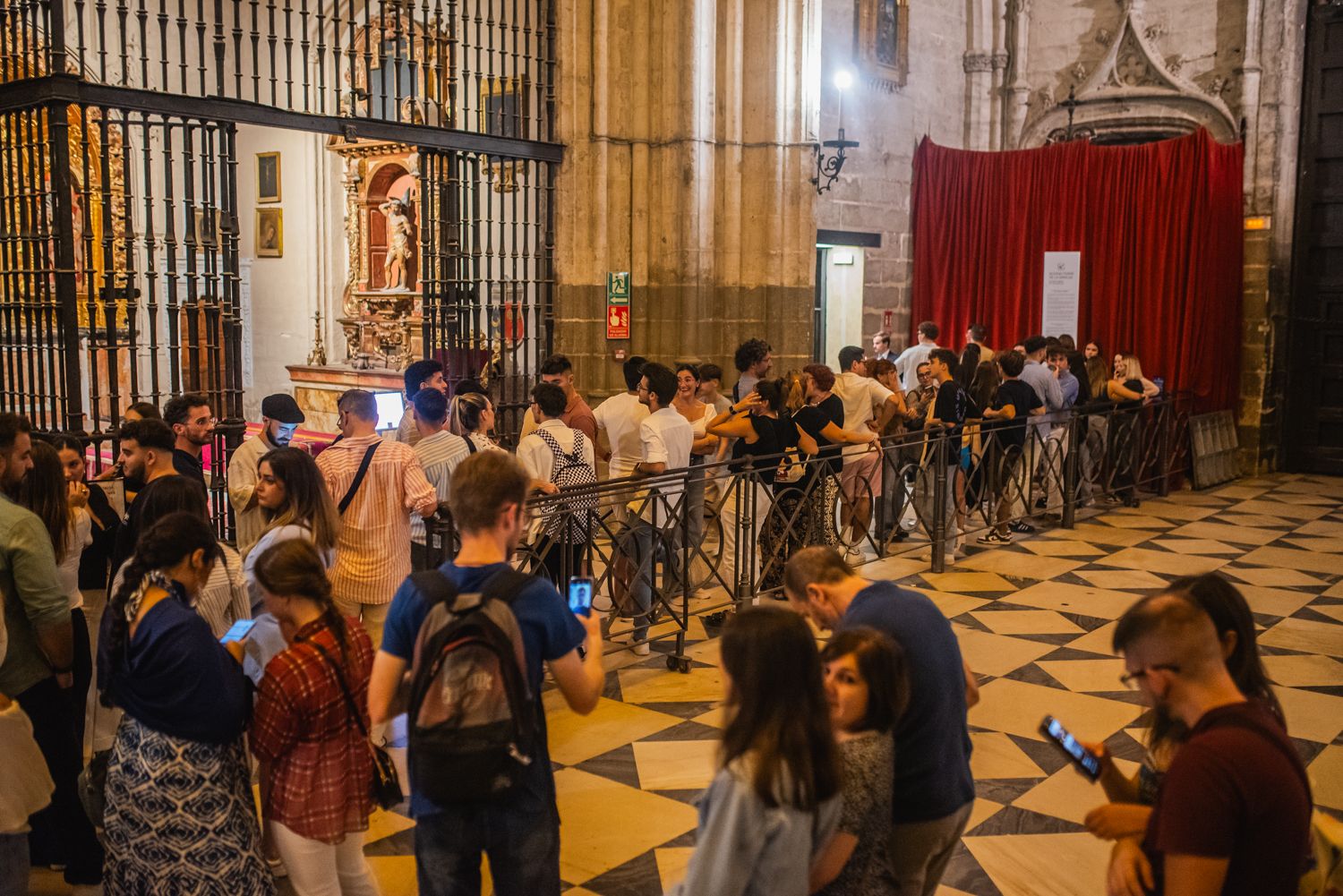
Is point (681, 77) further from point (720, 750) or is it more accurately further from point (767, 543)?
point (720, 750)

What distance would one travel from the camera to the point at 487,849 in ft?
8.14

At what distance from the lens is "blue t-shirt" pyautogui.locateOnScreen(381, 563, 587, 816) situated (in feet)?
8.03

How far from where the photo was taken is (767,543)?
6477mm

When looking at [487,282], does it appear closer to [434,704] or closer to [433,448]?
[433,448]

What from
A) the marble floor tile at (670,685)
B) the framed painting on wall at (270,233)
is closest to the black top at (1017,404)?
the marble floor tile at (670,685)

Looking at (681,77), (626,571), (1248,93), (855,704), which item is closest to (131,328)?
(626,571)

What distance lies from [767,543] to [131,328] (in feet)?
10.8

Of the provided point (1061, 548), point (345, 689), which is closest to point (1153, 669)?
point (345, 689)

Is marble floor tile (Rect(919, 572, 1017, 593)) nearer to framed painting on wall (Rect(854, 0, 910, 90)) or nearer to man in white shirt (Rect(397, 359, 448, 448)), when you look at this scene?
man in white shirt (Rect(397, 359, 448, 448))

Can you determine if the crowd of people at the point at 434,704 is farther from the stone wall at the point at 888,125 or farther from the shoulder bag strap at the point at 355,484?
the stone wall at the point at 888,125

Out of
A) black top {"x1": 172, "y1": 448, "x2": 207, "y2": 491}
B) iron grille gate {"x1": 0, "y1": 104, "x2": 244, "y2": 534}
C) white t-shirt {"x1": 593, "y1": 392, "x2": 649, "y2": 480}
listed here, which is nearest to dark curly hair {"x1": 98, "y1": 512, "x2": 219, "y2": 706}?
black top {"x1": 172, "y1": 448, "x2": 207, "y2": 491}

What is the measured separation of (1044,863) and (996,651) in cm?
216

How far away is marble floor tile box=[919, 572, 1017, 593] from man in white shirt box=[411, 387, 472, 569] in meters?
3.27

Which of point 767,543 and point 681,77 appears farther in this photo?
point 681,77
